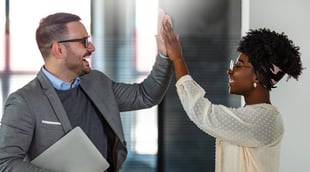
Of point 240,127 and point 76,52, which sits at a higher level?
point 76,52

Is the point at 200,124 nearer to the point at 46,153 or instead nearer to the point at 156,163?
the point at 46,153

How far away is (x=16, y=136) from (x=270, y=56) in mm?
943

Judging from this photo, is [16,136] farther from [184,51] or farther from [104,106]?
[184,51]

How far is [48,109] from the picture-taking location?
1.78 m

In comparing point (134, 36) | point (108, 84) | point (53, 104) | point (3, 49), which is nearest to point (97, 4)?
point (134, 36)

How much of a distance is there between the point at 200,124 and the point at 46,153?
553mm

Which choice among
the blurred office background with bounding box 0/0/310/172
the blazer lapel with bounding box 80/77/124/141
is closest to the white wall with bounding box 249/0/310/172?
the blurred office background with bounding box 0/0/310/172

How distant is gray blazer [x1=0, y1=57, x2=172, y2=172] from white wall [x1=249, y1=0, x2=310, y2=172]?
99 centimetres

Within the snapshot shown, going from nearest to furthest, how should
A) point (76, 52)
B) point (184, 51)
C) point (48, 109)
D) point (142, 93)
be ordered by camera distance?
point (48, 109) → point (76, 52) → point (142, 93) → point (184, 51)

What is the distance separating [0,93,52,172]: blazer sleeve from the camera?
1.65 meters

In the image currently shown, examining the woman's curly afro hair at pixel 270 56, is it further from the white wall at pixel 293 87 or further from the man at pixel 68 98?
the white wall at pixel 293 87

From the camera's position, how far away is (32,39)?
267cm

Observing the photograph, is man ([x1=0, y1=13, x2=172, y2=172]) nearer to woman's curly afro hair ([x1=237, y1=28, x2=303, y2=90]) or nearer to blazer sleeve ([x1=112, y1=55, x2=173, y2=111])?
blazer sleeve ([x1=112, y1=55, x2=173, y2=111])

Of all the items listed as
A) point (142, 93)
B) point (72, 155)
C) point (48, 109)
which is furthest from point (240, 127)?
point (48, 109)
